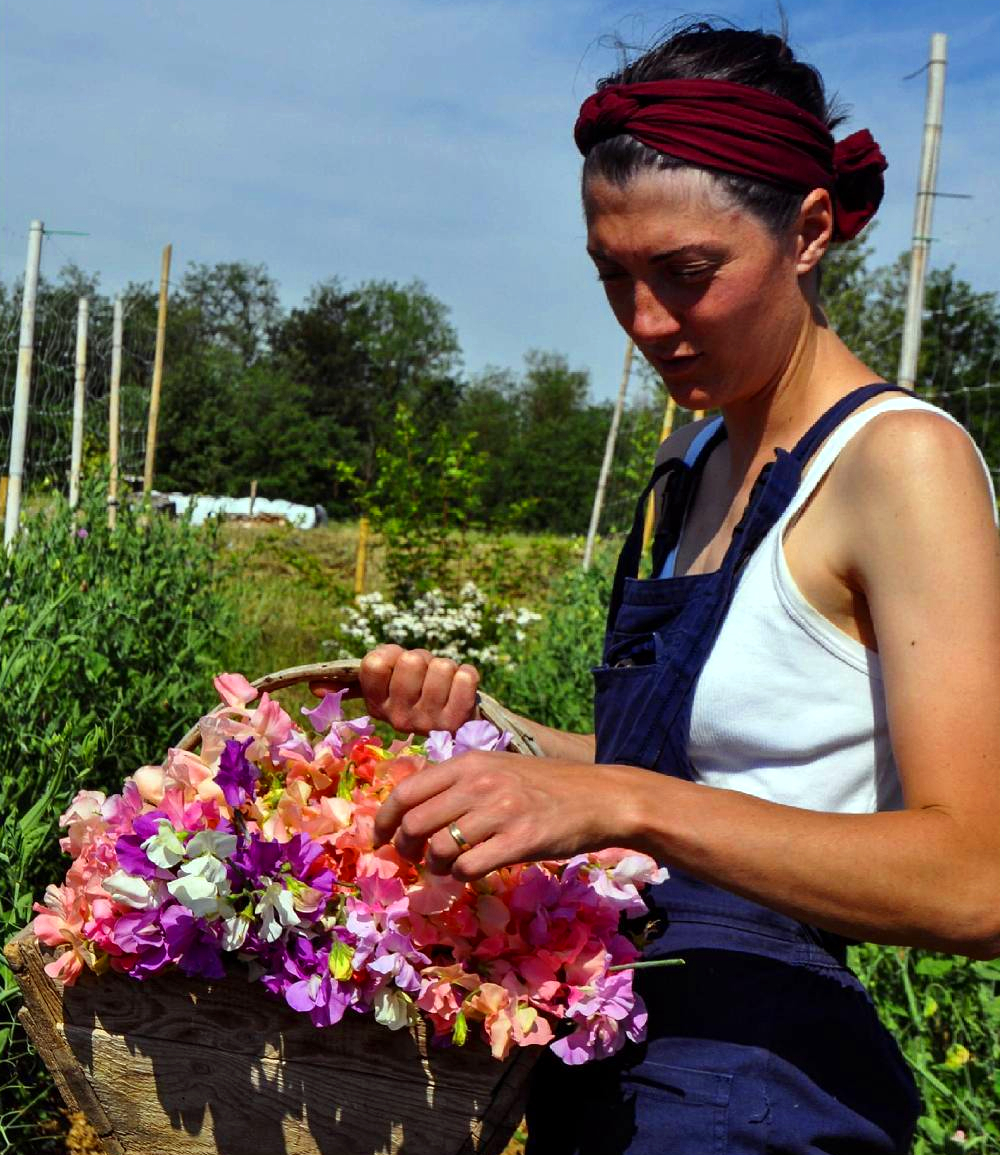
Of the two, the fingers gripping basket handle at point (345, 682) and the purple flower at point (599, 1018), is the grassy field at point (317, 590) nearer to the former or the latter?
the fingers gripping basket handle at point (345, 682)

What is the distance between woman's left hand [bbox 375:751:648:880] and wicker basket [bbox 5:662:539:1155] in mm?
204

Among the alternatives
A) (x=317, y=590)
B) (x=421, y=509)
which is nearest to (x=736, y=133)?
(x=421, y=509)

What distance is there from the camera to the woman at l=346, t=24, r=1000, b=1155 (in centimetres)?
96

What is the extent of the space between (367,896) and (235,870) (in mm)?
114

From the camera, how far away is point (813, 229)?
1229 millimetres

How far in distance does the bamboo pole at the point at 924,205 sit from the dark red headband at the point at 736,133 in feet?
9.99

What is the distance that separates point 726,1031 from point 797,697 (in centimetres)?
31

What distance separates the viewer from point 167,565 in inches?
201

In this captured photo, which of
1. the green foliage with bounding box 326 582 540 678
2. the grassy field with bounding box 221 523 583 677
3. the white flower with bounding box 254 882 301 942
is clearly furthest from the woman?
the green foliage with bounding box 326 582 540 678

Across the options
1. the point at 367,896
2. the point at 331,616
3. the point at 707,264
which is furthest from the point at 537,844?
the point at 331,616

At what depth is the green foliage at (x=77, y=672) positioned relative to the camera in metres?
2.45

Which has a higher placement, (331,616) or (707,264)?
(707,264)

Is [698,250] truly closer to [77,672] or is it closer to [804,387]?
[804,387]

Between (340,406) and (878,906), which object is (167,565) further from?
(340,406)
